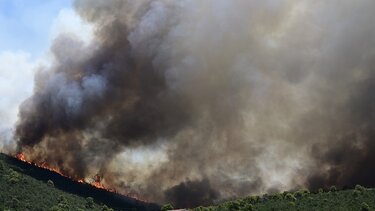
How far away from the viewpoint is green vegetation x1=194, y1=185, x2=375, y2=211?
77.7 m

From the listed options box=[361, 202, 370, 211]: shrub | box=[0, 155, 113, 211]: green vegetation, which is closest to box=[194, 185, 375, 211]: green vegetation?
box=[361, 202, 370, 211]: shrub

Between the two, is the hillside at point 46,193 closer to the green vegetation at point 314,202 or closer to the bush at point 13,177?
the bush at point 13,177

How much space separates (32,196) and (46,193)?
506 cm

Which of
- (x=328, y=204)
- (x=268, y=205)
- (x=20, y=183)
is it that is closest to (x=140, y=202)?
(x=20, y=183)

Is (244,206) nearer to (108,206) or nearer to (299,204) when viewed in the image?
(299,204)

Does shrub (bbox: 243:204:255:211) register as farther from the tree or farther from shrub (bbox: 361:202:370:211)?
the tree

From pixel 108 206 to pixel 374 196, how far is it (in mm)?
52825

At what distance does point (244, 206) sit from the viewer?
284 feet

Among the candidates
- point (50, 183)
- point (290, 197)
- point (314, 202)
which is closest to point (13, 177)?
point (50, 183)

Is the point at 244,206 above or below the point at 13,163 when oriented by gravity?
below

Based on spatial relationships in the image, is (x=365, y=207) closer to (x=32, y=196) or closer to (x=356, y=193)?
(x=356, y=193)

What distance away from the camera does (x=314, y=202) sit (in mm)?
82375

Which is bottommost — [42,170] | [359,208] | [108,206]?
[359,208]

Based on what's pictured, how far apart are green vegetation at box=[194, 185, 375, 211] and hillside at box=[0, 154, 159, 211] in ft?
85.2
